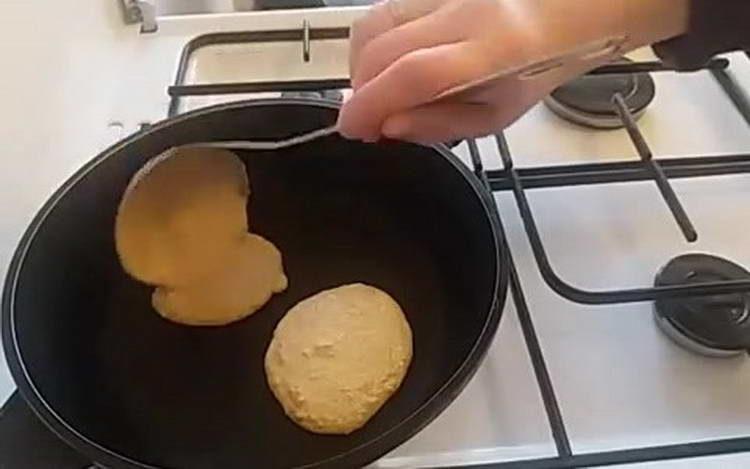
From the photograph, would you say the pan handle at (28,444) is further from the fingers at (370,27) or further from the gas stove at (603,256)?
the fingers at (370,27)

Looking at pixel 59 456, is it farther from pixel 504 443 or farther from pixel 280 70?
pixel 280 70

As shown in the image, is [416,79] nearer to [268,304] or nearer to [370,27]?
[370,27]

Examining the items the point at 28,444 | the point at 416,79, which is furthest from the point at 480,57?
the point at 28,444

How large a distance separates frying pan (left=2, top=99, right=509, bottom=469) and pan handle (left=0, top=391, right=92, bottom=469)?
0.5 inches

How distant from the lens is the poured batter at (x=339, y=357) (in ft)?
1.83

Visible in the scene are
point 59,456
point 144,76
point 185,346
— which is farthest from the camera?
point 144,76

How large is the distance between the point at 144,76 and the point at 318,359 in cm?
29

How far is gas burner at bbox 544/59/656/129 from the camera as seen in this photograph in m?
0.71

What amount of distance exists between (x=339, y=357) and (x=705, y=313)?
0.20 meters

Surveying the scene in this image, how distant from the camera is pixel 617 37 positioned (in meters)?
0.55

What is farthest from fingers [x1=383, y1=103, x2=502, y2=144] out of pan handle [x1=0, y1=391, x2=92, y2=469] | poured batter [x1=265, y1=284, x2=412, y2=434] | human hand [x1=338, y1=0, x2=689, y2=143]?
pan handle [x1=0, y1=391, x2=92, y2=469]

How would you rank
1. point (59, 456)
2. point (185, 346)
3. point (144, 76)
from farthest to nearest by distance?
point (144, 76) < point (185, 346) < point (59, 456)

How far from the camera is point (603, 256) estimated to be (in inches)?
24.8

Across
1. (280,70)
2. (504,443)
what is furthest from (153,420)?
(280,70)
